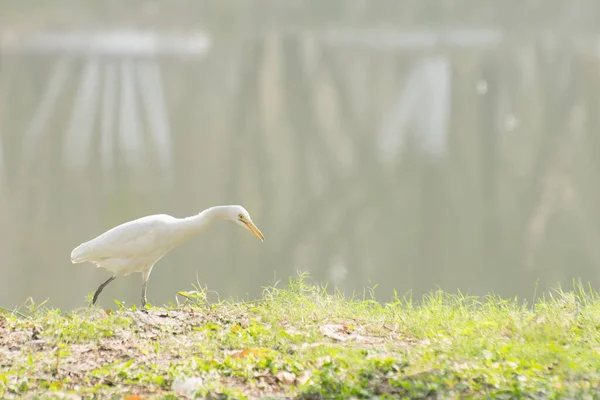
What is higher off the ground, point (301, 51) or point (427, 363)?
point (301, 51)

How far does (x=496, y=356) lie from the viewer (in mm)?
3186

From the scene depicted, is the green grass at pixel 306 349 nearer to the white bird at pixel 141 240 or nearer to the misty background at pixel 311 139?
the white bird at pixel 141 240

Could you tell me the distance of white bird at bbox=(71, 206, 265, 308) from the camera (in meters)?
4.15

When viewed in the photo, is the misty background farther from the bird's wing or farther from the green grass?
the green grass

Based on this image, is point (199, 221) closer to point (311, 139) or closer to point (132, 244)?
point (132, 244)

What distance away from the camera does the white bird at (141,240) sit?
415 cm

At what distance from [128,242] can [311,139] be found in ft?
21.9

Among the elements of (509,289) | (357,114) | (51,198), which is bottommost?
(509,289)

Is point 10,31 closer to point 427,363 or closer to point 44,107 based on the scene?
point 44,107

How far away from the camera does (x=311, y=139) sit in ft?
34.9

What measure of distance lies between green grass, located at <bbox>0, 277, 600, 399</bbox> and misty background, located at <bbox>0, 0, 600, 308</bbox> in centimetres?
592

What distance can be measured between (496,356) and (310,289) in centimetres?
136

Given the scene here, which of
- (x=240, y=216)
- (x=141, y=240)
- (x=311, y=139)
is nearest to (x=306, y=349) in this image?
(x=240, y=216)

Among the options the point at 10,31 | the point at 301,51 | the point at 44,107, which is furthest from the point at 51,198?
the point at 301,51
